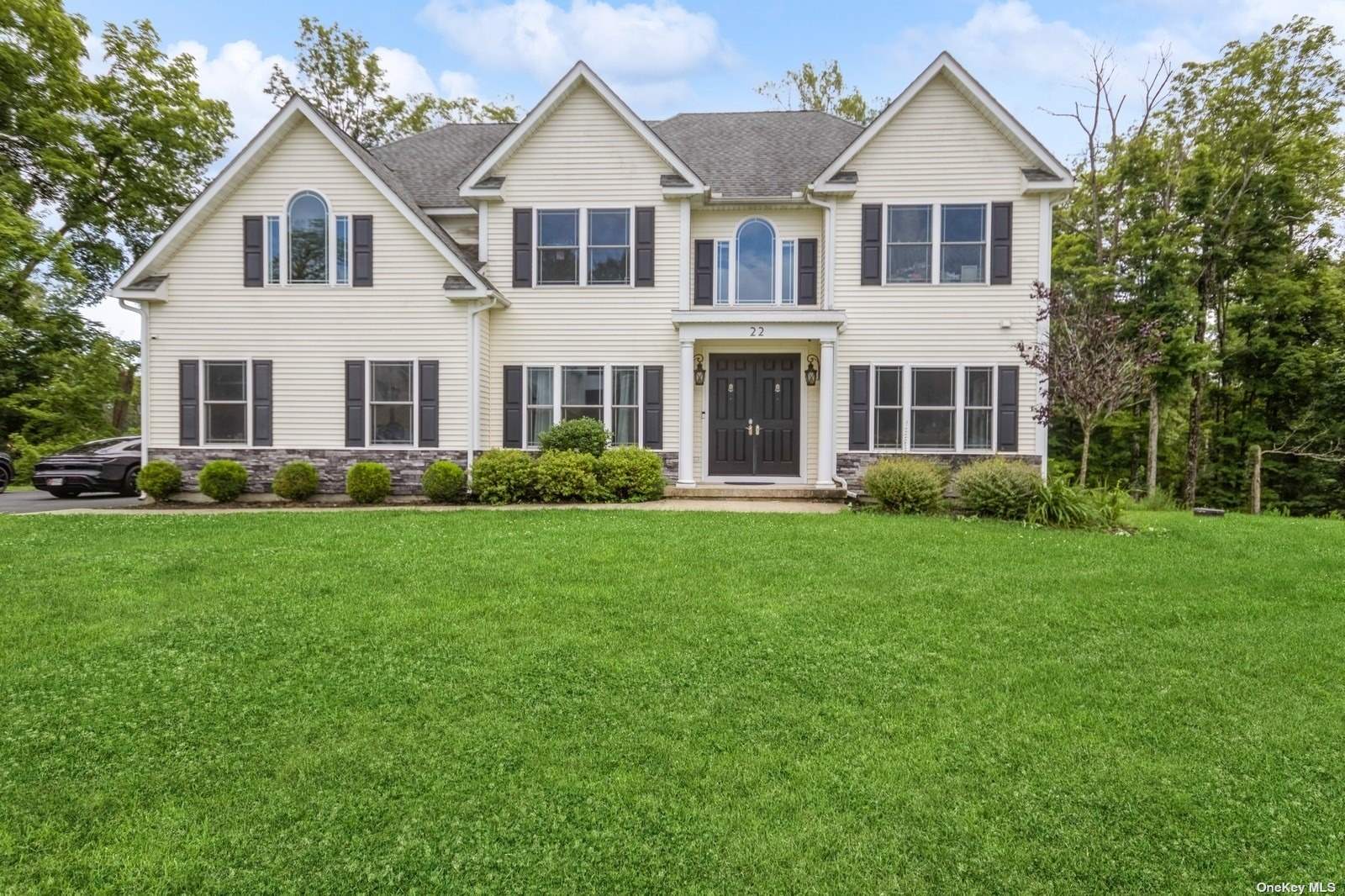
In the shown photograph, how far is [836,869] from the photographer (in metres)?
2.56

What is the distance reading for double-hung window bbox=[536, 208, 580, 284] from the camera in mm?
13359

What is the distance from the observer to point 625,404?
13375 millimetres

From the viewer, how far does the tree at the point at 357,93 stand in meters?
23.2

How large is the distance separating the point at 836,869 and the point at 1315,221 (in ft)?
81.1

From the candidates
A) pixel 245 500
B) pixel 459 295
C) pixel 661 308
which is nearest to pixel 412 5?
pixel 459 295

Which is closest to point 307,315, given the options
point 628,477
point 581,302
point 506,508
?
point 581,302

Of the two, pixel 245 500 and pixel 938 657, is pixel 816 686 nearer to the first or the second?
pixel 938 657

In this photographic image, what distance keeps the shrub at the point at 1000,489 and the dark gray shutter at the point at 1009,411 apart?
2.84 m

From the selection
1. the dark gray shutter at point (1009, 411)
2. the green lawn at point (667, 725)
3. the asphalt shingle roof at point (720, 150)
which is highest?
the asphalt shingle roof at point (720, 150)

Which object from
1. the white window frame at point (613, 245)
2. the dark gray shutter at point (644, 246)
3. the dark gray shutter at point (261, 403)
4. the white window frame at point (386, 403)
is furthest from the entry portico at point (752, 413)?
the dark gray shutter at point (261, 403)

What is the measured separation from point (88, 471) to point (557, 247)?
1121 centimetres

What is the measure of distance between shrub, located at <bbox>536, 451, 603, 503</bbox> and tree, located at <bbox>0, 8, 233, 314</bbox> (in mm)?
15975

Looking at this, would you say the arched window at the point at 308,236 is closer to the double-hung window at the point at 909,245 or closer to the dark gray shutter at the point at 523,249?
the dark gray shutter at the point at 523,249

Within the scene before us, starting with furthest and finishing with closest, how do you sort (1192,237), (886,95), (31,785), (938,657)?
(886,95)
(1192,237)
(938,657)
(31,785)
